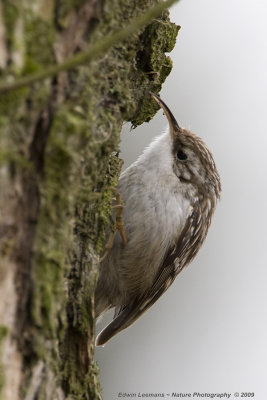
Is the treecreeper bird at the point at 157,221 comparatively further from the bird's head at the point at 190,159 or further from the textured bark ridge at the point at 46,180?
the textured bark ridge at the point at 46,180

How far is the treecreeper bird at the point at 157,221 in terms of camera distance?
288cm

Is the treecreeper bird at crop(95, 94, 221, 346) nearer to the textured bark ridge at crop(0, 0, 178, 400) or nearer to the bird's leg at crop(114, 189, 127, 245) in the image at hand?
the bird's leg at crop(114, 189, 127, 245)

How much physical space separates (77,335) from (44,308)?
362 mm

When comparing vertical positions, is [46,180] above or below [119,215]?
below

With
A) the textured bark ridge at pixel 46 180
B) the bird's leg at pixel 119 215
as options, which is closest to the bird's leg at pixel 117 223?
the bird's leg at pixel 119 215

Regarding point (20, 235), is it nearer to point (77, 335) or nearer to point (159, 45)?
point (77, 335)

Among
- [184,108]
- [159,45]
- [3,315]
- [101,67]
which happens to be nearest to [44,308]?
[3,315]

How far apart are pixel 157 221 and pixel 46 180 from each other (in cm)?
142

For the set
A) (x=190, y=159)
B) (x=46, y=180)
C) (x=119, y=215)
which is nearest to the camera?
(x=46, y=180)

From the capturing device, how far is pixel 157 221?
114 inches

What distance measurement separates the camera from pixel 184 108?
18.1 ft

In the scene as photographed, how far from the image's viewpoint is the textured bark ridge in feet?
4.64

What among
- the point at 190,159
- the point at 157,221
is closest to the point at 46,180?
the point at 157,221

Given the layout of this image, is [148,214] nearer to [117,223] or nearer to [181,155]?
[117,223]
